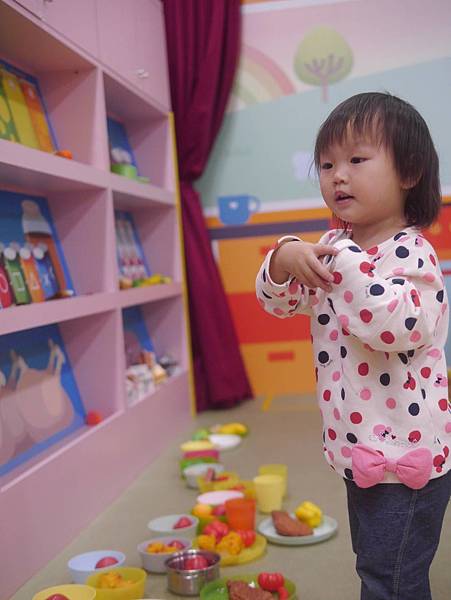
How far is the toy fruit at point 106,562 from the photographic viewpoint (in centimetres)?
156

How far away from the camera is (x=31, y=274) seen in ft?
7.09

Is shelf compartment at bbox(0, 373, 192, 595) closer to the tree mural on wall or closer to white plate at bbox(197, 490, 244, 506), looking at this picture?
white plate at bbox(197, 490, 244, 506)

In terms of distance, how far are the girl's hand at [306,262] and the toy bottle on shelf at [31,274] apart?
126 cm

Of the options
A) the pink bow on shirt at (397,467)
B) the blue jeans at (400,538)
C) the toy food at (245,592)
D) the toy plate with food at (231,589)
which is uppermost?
the pink bow on shirt at (397,467)

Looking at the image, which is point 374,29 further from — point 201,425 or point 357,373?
point 357,373


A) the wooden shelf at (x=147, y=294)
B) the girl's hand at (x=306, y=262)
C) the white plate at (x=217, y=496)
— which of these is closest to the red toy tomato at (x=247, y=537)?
the white plate at (x=217, y=496)

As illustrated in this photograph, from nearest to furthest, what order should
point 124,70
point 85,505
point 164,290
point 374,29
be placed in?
point 85,505
point 124,70
point 164,290
point 374,29

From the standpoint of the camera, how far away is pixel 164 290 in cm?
286

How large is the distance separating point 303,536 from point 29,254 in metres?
1.14

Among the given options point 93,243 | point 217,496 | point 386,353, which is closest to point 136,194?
point 93,243

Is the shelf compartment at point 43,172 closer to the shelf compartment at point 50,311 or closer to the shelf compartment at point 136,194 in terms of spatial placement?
the shelf compartment at point 136,194

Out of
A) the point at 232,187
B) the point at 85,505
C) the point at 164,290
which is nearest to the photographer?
the point at 85,505

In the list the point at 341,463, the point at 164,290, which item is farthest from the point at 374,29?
the point at 341,463

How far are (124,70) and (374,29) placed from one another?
1.19 m
